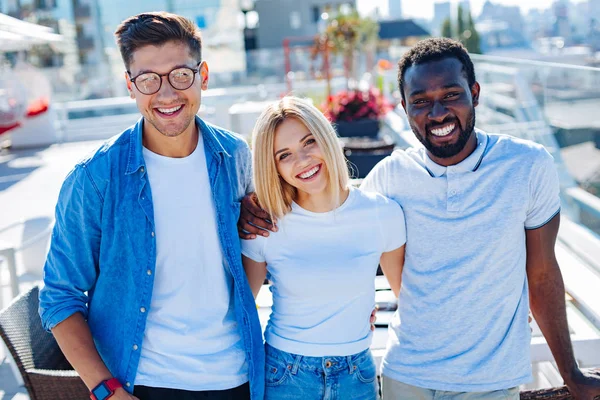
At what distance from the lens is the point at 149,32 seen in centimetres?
188

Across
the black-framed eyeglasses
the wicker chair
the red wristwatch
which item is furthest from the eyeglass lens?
the wicker chair

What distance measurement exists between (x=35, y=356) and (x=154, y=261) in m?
0.77

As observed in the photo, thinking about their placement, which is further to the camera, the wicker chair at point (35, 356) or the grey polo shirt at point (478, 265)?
the wicker chair at point (35, 356)

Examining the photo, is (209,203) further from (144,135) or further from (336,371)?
(336,371)

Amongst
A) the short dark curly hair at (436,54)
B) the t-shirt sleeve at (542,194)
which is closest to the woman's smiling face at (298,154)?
the short dark curly hair at (436,54)

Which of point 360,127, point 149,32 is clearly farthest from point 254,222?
point 360,127

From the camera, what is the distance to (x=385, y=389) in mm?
2074

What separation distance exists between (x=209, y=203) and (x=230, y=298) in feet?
Answer: 0.92

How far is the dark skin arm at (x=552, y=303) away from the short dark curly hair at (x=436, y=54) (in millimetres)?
512

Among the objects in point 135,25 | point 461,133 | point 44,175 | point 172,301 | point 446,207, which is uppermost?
point 135,25

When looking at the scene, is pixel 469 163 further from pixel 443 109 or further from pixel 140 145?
pixel 140 145

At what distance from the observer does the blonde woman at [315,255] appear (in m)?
1.98

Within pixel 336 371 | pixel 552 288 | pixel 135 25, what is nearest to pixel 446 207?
pixel 552 288

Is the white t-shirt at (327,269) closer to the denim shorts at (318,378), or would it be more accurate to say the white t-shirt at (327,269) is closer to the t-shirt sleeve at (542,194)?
the denim shorts at (318,378)
